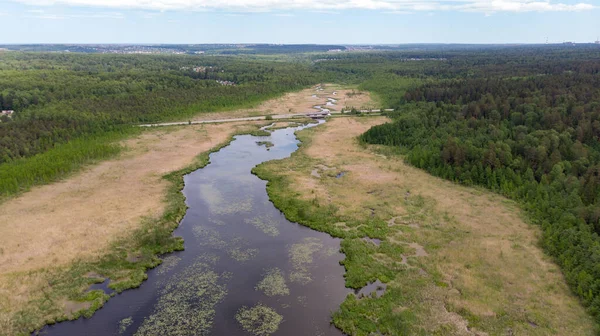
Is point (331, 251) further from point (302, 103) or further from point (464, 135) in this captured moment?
point (302, 103)

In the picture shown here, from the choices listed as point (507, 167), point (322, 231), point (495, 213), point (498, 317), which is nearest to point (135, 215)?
point (322, 231)

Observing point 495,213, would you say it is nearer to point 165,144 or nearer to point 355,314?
point 355,314

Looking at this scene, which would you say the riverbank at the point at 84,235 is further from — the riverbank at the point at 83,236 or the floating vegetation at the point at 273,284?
the floating vegetation at the point at 273,284

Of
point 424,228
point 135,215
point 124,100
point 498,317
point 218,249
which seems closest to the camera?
point 498,317

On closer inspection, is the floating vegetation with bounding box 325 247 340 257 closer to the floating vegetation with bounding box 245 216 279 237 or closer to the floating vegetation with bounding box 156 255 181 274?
the floating vegetation with bounding box 245 216 279 237

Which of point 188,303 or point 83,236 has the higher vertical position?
point 83,236

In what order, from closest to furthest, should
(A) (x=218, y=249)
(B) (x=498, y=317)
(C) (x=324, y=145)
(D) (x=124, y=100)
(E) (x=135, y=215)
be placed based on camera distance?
(B) (x=498, y=317), (A) (x=218, y=249), (E) (x=135, y=215), (C) (x=324, y=145), (D) (x=124, y=100)

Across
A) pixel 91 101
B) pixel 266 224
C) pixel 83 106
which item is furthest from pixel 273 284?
pixel 91 101
